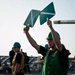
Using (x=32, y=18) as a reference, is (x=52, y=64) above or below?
below

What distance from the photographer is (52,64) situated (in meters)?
5.82

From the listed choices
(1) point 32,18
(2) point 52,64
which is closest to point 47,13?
(1) point 32,18

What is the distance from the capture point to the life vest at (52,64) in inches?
229

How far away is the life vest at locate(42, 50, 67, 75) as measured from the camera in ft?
19.0

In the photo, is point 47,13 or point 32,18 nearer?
point 47,13

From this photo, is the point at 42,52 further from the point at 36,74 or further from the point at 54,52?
the point at 36,74

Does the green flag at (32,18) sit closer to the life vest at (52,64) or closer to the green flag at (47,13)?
the green flag at (47,13)

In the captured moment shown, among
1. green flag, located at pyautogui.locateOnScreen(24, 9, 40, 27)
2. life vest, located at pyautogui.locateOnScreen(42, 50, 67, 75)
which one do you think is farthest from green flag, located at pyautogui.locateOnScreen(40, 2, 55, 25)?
life vest, located at pyautogui.locateOnScreen(42, 50, 67, 75)

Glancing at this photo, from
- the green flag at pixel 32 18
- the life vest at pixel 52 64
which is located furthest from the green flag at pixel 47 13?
the life vest at pixel 52 64

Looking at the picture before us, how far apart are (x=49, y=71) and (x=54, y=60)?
0.21 meters

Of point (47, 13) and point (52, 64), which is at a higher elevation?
point (47, 13)

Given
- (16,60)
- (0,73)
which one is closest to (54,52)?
(16,60)

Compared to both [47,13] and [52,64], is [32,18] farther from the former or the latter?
[52,64]

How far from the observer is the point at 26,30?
239 inches
